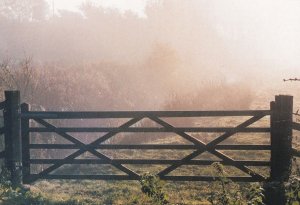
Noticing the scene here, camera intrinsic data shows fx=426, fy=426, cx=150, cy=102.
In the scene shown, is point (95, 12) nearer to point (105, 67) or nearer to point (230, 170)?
point (105, 67)

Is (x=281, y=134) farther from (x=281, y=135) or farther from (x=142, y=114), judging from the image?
(x=142, y=114)

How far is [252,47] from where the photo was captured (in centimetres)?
8756

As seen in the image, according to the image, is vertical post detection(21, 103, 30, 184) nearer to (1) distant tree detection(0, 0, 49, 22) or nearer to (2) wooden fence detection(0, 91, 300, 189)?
(2) wooden fence detection(0, 91, 300, 189)

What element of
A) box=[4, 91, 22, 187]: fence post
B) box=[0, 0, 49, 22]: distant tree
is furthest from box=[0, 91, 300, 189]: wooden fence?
box=[0, 0, 49, 22]: distant tree

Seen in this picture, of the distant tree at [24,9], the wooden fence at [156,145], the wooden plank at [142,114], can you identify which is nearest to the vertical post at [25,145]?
the wooden fence at [156,145]

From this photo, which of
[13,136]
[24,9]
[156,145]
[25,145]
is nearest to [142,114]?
[156,145]

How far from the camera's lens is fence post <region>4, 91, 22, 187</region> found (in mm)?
8961

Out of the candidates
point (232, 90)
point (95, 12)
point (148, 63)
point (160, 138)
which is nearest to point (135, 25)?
point (95, 12)

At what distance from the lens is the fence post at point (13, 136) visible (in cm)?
896

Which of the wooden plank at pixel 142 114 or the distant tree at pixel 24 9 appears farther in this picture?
the distant tree at pixel 24 9

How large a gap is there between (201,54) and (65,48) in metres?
18.5

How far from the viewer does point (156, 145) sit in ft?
28.7

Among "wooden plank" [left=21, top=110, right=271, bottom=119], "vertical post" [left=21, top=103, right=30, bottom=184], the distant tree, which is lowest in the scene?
"vertical post" [left=21, top=103, right=30, bottom=184]

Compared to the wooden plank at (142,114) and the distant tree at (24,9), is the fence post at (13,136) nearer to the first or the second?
the wooden plank at (142,114)
